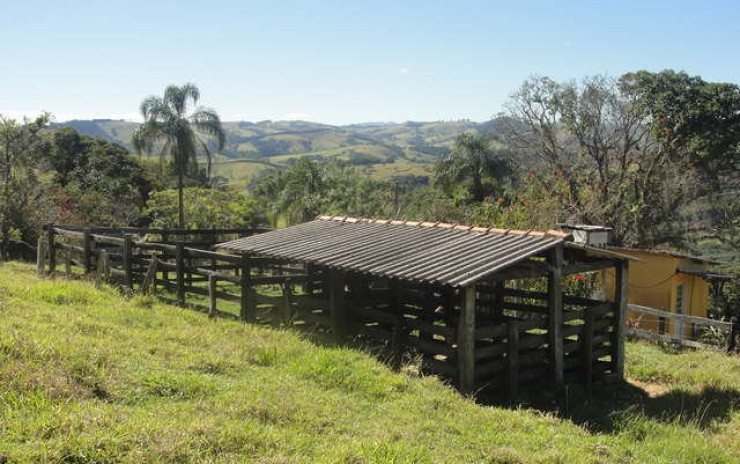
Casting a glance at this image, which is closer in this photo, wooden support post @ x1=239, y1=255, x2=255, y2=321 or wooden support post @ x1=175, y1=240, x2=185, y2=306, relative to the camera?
wooden support post @ x1=239, y1=255, x2=255, y2=321

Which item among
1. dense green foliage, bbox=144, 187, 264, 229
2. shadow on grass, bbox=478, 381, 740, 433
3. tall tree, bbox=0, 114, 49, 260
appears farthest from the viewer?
dense green foliage, bbox=144, 187, 264, 229

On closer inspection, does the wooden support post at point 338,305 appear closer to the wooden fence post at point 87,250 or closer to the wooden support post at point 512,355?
the wooden support post at point 512,355

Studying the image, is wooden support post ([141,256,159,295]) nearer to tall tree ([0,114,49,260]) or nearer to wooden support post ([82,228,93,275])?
wooden support post ([82,228,93,275])

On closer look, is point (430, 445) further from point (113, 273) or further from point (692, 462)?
point (113, 273)

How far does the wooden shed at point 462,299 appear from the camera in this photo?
30.8 ft

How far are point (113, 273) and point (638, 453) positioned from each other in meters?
13.3

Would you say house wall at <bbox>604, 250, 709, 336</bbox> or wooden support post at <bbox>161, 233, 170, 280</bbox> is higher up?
wooden support post at <bbox>161, 233, 170, 280</bbox>

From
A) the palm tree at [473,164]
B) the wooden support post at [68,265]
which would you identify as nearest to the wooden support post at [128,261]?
the wooden support post at [68,265]

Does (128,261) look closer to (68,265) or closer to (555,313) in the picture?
(68,265)

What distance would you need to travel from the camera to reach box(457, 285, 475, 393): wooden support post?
29.7ft

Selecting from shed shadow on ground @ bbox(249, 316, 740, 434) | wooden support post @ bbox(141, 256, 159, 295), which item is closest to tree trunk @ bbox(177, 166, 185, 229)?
wooden support post @ bbox(141, 256, 159, 295)

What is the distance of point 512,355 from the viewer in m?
9.70

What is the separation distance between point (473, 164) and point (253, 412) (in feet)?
127

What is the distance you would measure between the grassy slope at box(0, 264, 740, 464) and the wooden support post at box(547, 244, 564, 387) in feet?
5.70
